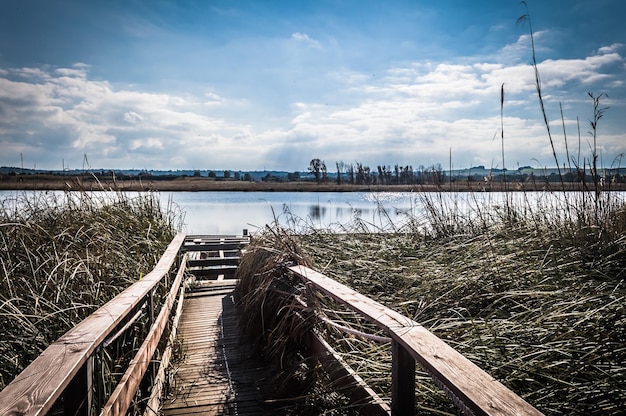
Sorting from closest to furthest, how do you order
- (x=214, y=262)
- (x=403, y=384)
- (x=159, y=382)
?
(x=403, y=384) → (x=159, y=382) → (x=214, y=262)

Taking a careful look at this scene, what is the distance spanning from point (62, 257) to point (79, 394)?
170 cm

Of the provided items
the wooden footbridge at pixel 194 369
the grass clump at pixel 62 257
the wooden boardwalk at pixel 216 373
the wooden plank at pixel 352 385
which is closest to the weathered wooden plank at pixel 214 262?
the grass clump at pixel 62 257

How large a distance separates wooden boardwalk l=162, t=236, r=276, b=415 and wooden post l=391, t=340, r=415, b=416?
1410 mm

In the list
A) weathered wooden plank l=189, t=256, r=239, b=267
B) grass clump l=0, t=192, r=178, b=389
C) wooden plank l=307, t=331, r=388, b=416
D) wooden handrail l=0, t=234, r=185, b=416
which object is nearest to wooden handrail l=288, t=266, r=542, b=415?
wooden plank l=307, t=331, r=388, b=416

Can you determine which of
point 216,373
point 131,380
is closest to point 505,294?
point 131,380

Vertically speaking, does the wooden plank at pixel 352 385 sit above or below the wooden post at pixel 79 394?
below

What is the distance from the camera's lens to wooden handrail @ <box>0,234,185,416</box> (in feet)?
3.87

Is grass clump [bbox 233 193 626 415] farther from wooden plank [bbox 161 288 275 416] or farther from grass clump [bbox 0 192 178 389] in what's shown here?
grass clump [bbox 0 192 178 389]

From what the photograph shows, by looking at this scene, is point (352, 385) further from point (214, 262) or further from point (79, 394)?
point (214, 262)

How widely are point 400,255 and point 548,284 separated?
1.67 m

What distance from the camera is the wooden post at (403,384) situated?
5.32ft

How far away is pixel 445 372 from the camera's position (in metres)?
1.30

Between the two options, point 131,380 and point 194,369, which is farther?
point 194,369

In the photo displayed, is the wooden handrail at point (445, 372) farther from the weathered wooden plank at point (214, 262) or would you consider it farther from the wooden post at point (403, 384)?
the weathered wooden plank at point (214, 262)
